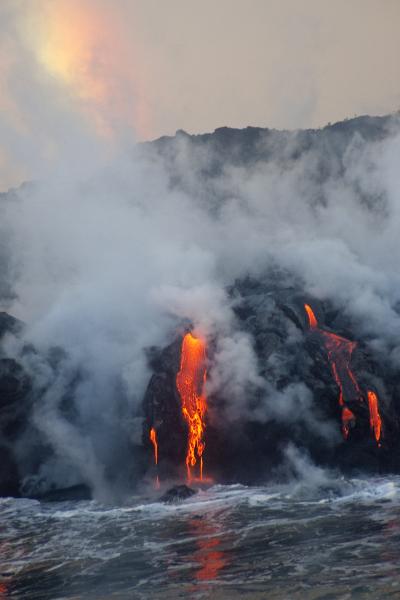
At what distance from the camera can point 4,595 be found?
16188 millimetres

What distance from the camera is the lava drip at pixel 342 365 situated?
3278 cm

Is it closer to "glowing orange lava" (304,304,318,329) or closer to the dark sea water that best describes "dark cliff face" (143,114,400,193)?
"glowing orange lava" (304,304,318,329)

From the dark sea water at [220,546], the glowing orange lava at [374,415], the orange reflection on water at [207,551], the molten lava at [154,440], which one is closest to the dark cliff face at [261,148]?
the glowing orange lava at [374,415]

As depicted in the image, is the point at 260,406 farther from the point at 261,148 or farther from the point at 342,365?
the point at 261,148

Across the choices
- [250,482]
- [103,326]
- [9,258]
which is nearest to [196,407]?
[250,482]

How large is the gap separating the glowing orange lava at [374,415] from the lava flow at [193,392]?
1006cm

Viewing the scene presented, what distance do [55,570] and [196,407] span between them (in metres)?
16.5

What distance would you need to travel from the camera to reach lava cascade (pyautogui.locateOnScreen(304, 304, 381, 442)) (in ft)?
107

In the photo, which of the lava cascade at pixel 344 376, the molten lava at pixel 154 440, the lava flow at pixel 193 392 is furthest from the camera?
the molten lava at pixel 154 440

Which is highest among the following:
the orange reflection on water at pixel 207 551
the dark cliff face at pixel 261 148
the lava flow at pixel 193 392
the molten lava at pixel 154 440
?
the dark cliff face at pixel 261 148

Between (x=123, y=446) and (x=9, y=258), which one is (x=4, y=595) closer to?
(x=123, y=446)

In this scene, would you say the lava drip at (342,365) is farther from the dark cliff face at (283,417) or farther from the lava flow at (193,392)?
the lava flow at (193,392)

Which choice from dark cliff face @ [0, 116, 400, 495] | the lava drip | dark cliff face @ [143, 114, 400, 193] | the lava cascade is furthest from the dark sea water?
dark cliff face @ [143, 114, 400, 193]

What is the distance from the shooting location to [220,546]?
1928cm
